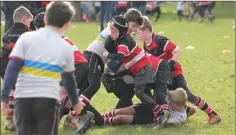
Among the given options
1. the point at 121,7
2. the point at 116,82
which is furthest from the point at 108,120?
the point at 121,7

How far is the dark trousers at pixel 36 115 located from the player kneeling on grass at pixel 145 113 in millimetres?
2147

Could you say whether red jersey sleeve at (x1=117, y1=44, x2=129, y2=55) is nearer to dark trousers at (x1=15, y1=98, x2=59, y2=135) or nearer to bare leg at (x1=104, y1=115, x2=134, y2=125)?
bare leg at (x1=104, y1=115, x2=134, y2=125)

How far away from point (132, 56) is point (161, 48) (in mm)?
529

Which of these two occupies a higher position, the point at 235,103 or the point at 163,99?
the point at 163,99

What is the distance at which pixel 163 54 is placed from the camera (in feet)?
22.0

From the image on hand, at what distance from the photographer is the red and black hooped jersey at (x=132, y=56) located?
6.17m

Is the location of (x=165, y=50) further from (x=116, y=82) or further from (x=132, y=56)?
(x=116, y=82)

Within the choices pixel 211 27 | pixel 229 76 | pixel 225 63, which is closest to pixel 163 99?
pixel 229 76

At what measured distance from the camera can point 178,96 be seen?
6438 mm

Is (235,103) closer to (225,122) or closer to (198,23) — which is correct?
(225,122)

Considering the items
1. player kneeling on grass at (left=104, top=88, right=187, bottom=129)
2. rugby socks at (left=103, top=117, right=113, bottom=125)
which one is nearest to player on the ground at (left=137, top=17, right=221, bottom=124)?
player kneeling on grass at (left=104, top=88, right=187, bottom=129)

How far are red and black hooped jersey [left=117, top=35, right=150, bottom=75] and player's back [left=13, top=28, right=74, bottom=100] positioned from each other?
2039 mm

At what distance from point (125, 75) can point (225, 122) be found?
1395mm

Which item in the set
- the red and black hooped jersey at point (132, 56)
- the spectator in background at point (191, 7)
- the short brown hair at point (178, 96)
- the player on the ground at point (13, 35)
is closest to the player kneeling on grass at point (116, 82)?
the red and black hooped jersey at point (132, 56)
